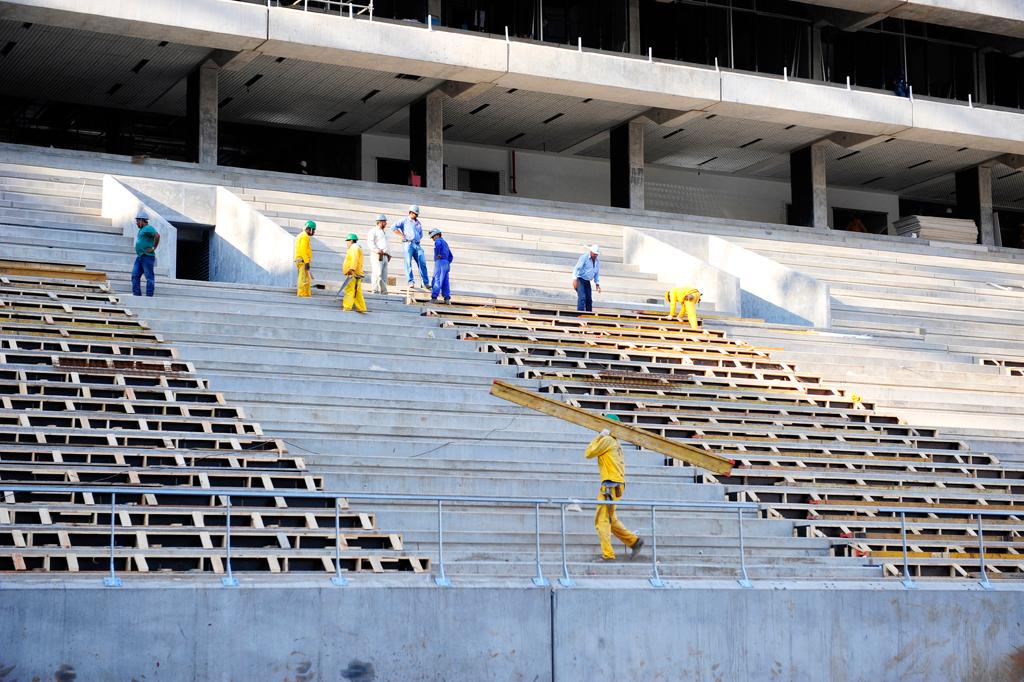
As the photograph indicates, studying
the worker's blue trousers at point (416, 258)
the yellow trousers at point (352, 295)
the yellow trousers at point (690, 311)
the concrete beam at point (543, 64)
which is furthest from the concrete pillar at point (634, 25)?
the yellow trousers at point (352, 295)

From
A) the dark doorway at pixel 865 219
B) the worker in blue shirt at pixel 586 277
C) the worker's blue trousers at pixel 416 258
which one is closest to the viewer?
the worker's blue trousers at pixel 416 258

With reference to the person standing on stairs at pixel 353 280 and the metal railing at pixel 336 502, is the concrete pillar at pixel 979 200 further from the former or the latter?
the metal railing at pixel 336 502

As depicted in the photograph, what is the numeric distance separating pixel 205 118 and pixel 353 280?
11071 mm

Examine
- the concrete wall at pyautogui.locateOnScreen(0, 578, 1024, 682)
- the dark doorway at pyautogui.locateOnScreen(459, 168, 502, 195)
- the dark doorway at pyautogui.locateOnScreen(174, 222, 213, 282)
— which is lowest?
the concrete wall at pyautogui.locateOnScreen(0, 578, 1024, 682)

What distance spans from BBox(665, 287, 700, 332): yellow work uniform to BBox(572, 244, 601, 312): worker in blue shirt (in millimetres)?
1641

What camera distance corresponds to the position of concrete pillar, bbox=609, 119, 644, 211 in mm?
34688

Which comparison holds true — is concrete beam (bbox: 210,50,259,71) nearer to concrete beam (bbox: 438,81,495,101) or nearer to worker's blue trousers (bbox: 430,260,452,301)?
concrete beam (bbox: 438,81,495,101)

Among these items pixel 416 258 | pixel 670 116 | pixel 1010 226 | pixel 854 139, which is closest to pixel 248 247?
pixel 416 258

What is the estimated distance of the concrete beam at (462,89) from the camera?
31625mm

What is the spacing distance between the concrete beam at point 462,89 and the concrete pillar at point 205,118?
5.07 meters

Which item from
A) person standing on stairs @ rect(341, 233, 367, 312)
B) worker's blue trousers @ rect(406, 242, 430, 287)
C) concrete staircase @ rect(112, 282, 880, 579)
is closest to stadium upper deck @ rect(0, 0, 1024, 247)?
worker's blue trousers @ rect(406, 242, 430, 287)

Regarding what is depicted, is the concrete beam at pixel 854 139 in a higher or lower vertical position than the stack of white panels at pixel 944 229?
higher

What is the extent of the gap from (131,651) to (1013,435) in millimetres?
14949

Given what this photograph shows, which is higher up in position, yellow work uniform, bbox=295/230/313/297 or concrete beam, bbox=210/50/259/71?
concrete beam, bbox=210/50/259/71
